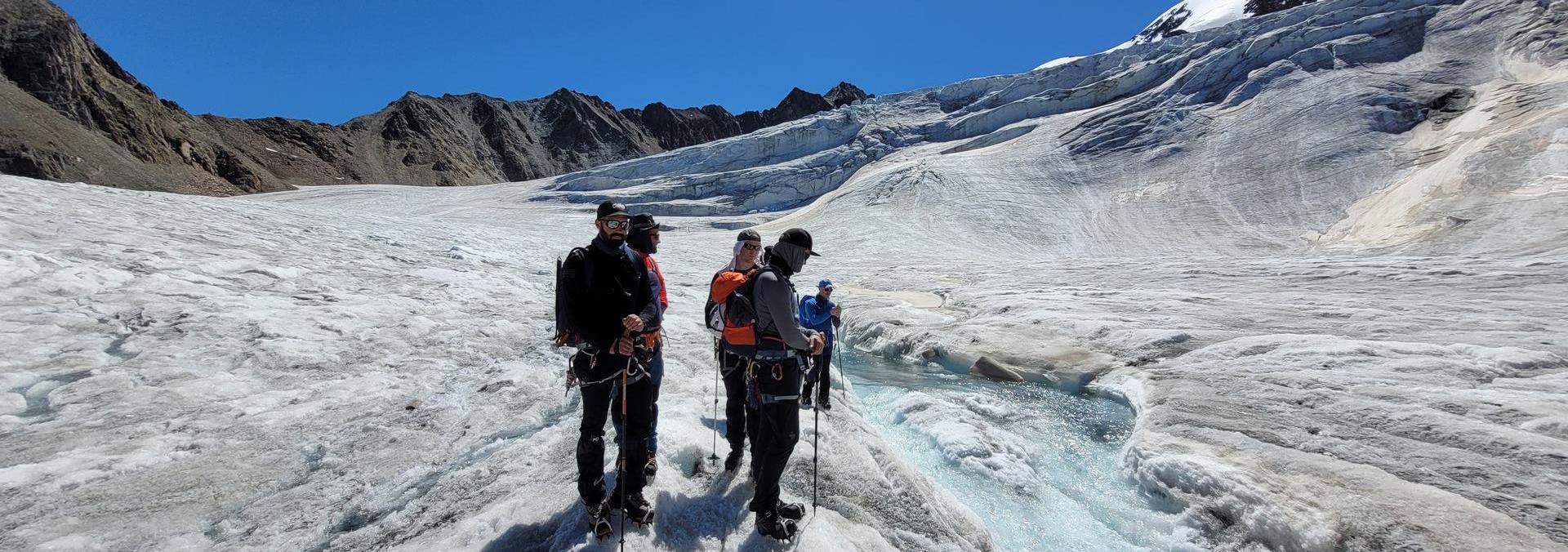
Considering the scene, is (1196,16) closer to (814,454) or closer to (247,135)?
(814,454)

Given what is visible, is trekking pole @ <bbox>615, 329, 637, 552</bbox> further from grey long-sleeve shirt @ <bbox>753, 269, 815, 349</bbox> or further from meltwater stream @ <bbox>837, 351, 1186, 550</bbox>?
meltwater stream @ <bbox>837, 351, 1186, 550</bbox>

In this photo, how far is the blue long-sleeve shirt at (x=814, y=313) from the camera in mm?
7891

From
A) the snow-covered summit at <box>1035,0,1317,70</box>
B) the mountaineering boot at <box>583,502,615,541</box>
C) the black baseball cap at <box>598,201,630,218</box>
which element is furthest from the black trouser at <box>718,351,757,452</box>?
the snow-covered summit at <box>1035,0,1317,70</box>

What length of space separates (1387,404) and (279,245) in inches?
771

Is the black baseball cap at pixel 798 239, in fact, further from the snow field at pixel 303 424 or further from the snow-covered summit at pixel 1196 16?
the snow-covered summit at pixel 1196 16

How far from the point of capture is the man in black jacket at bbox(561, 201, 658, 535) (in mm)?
3797

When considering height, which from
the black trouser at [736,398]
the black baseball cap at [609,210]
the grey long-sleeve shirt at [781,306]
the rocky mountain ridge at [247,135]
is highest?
the rocky mountain ridge at [247,135]

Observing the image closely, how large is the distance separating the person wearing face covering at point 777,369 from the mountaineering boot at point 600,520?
1090 mm

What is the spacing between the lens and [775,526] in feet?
13.8

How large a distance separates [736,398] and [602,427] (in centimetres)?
132

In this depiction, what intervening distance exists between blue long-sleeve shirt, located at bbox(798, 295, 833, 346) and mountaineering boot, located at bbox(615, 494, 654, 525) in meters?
4.05

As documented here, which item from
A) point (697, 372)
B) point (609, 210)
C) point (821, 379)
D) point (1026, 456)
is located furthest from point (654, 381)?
point (1026, 456)

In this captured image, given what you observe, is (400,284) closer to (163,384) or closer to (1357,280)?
(163,384)

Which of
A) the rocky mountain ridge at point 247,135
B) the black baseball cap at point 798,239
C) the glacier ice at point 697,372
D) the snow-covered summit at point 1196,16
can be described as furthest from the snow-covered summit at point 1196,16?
the black baseball cap at point 798,239
